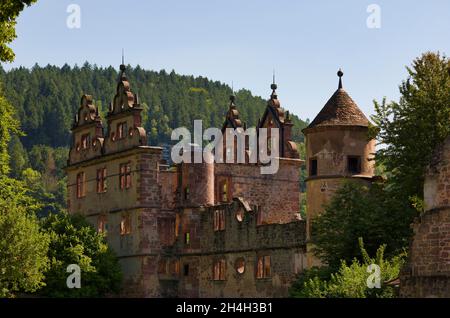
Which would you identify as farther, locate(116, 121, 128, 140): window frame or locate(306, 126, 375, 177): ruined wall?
locate(116, 121, 128, 140): window frame

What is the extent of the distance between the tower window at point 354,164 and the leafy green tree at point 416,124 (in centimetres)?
153

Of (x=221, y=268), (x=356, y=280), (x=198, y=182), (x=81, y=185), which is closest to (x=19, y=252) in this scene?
(x=221, y=268)

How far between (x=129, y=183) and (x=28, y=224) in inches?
358

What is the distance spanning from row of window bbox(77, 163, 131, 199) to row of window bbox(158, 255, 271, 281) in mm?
4051

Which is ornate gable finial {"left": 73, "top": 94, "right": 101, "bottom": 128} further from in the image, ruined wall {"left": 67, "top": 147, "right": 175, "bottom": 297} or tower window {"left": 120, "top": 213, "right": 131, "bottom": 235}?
tower window {"left": 120, "top": 213, "right": 131, "bottom": 235}

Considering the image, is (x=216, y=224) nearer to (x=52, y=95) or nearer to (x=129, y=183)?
(x=129, y=183)

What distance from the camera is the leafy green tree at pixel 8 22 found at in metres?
35.2

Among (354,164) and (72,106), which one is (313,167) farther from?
(72,106)

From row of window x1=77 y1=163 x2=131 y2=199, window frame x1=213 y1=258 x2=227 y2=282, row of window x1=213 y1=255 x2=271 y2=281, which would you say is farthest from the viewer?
row of window x1=77 y1=163 x2=131 y2=199

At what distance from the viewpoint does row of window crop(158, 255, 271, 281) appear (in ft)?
190

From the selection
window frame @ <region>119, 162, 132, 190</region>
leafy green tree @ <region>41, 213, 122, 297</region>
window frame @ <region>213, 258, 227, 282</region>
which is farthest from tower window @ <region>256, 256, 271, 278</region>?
window frame @ <region>119, 162, 132, 190</region>

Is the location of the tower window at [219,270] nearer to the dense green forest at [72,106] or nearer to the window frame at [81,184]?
the window frame at [81,184]

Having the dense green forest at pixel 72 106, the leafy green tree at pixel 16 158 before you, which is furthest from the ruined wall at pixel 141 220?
the dense green forest at pixel 72 106

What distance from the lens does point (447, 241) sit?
1583 inches
